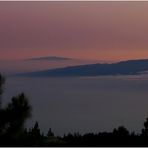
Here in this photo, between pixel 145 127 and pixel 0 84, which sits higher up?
pixel 0 84

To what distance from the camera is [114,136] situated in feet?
34.8

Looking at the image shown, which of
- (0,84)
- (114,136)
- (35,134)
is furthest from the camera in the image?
(0,84)

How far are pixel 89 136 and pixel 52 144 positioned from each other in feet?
3.49

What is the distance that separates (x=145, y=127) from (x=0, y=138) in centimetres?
381

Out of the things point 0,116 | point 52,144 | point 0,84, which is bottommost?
point 52,144

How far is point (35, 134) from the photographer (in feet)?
37.3

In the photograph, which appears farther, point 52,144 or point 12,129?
point 12,129

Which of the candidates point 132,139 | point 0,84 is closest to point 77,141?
point 132,139

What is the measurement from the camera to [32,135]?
1116 centimetres

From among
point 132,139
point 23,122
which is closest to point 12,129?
point 23,122

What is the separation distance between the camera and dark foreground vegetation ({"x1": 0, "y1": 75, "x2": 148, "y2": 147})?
380 inches

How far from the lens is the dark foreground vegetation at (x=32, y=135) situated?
966cm

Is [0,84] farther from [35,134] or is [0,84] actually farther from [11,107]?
[35,134]

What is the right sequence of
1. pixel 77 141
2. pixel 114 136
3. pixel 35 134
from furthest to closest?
pixel 35 134
pixel 114 136
pixel 77 141
